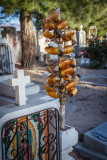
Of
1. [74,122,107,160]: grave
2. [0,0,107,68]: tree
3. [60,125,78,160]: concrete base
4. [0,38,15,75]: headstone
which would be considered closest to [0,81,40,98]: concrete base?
[60,125,78,160]: concrete base

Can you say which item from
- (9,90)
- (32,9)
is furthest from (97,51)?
(9,90)

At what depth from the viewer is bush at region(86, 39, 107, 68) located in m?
10.2

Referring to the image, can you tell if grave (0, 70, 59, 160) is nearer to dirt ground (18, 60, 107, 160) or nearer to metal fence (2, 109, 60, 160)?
metal fence (2, 109, 60, 160)

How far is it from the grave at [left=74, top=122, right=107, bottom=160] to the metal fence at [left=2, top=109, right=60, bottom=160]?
33.8 inches

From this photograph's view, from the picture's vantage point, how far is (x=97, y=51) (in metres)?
10.3

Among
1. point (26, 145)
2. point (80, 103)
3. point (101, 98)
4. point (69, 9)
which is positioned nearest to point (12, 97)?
point (26, 145)

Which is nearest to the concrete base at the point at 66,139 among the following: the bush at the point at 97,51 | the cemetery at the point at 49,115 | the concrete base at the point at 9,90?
the cemetery at the point at 49,115

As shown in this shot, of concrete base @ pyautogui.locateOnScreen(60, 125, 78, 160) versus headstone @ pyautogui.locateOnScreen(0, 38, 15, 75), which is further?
headstone @ pyautogui.locateOnScreen(0, 38, 15, 75)

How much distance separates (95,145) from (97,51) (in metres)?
7.70

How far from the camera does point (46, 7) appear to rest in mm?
8266

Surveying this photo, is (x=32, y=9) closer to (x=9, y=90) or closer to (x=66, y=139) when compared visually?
(x=9, y=90)

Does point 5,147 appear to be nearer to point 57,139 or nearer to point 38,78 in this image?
point 57,139

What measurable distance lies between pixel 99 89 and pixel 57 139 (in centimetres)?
480

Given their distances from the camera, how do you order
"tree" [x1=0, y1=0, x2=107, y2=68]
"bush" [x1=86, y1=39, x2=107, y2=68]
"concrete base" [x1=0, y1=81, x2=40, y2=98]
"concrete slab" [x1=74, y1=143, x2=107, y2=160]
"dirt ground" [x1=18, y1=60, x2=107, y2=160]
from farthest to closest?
"bush" [x1=86, y1=39, x2=107, y2=68] < "tree" [x1=0, y1=0, x2=107, y2=68] < "dirt ground" [x1=18, y1=60, x2=107, y2=160] < "concrete slab" [x1=74, y1=143, x2=107, y2=160] < "concrete base" [x1=0, y1=81, x2=40, y2=98]
